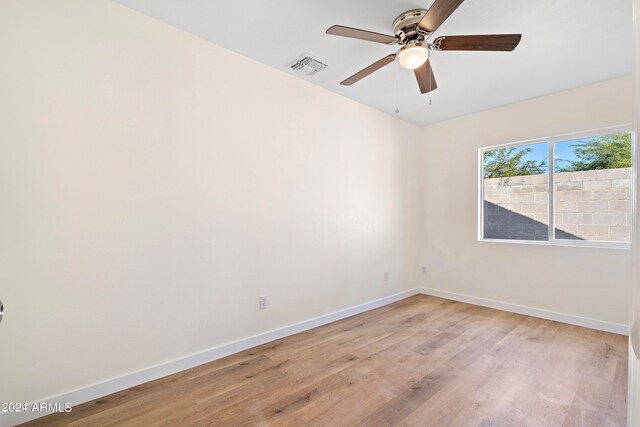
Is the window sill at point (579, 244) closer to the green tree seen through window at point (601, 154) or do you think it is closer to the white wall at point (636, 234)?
the green tree seen through window at point (601, 154)

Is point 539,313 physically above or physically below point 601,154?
below

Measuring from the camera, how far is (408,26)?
2010 mm

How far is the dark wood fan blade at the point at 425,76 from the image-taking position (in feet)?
7.14

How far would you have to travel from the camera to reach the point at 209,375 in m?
2.16

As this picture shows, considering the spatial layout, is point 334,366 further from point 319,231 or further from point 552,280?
point 552,280

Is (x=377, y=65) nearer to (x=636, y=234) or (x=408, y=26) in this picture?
(x=408, y=26)

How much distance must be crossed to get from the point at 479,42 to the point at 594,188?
7.90ft

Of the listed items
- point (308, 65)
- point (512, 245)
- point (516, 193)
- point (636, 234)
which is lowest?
point (512, 245)

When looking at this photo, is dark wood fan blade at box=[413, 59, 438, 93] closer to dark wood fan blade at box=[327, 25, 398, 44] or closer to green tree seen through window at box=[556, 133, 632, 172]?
dark wood fan blade at box=[327, 25, 398, 44]

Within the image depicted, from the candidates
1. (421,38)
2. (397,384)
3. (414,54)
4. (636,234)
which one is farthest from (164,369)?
(421,38)

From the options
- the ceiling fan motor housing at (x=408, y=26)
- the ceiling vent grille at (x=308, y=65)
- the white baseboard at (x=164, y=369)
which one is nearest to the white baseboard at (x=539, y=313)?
the white baseboard at (x=164, y=369)

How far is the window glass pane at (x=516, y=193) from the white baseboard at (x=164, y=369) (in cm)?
239

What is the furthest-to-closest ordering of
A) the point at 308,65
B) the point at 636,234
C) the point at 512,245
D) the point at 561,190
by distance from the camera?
the point at 512,245, the point at 561,190, the point at 308,65, the point at 636,234

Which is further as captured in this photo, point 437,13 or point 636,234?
point 437,13
